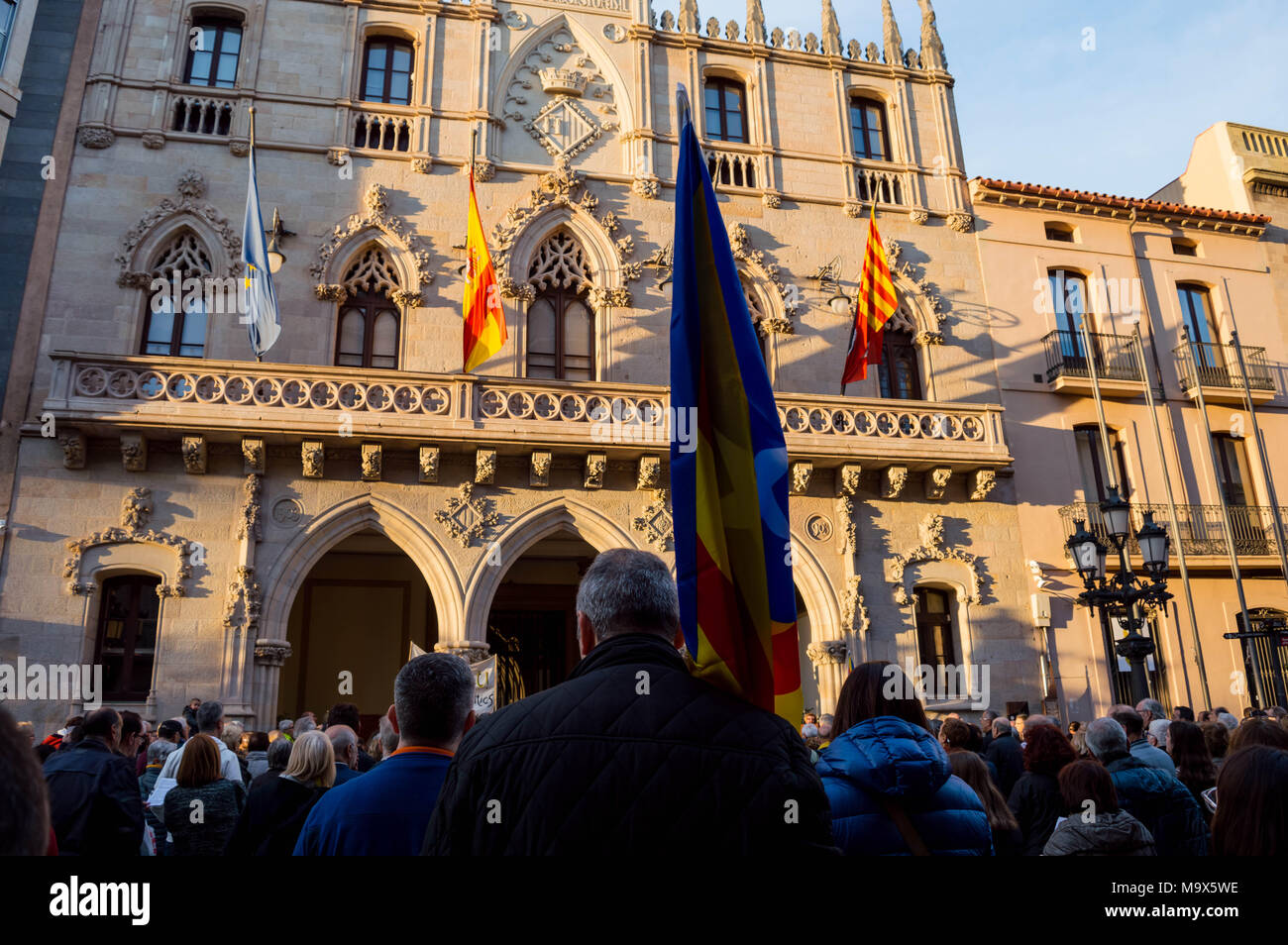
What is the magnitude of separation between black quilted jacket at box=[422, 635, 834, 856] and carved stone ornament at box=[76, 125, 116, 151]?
56.3ft

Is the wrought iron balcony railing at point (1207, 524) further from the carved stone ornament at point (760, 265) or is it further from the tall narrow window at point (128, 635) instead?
the tall narrow window at point (128, 635)

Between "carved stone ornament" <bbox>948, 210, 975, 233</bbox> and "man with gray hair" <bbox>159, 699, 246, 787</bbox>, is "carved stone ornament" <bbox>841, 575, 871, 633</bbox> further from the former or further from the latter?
"man with gray hair" <bbox>159, 699, 246, 787</bbox>

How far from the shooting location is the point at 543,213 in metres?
16.4

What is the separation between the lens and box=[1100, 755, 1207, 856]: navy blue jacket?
163 inches

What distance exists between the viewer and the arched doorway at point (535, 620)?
16.9 m

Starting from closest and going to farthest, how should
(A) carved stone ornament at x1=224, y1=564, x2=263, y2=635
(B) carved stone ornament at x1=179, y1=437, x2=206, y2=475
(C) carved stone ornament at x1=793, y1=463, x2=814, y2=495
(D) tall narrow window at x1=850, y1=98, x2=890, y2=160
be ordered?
(A) carved stone ornament at x1=224, y1=564, x2=263, y2=635 → (B) carved stone ornament at x1=179, y1=437, x2=206, y2=475 → (C) carved stone ornament at x1=793, y1=463, x2=814, y2=495 → (D) tall narrow window at x1=850, y1=98, x2=890, y2=160

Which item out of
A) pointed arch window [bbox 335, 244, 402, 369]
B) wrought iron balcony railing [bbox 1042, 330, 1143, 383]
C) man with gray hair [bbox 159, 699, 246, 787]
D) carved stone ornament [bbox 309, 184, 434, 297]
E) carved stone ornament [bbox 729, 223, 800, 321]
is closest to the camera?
man with gray hair [bbox 159, 699, 246, 787]

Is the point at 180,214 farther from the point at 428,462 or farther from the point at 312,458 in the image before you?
the point at 428,462

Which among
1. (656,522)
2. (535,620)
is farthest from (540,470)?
(535,620)

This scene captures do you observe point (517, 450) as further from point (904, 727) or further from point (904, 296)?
point (904, 727)

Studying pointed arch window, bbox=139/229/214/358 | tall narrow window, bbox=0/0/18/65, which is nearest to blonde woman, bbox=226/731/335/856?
pointed arch window, bbox=139/229/214/358

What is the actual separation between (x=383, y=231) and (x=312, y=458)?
468 centimetres

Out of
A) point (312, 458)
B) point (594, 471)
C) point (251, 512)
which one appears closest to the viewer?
point (251, 512)

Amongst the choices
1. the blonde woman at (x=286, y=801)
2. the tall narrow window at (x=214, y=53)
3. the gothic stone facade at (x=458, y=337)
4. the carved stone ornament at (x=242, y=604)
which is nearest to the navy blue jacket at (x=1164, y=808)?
the blonde woman at (x=286, y=801)
